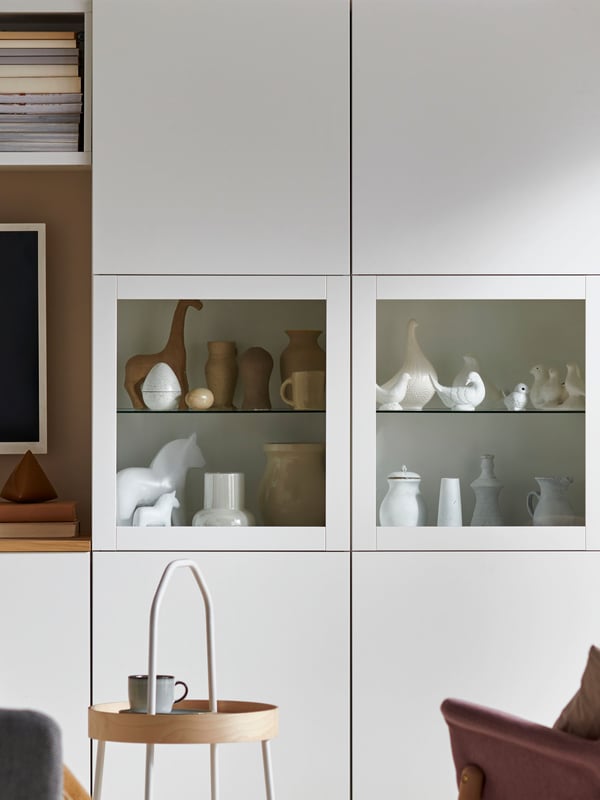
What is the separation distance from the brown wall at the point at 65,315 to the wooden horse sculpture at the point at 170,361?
15.1 inches

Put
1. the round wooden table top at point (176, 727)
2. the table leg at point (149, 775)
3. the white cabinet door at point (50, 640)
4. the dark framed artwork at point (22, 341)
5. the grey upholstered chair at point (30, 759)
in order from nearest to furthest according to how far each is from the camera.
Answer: the grey upholstered chair at point (30, 759) → the round wooden table top at point (176, 727) → the table leg at point (149, 775) → the white cabinet door at point (50, 640) → the dark framed artwork at point (22, 341)

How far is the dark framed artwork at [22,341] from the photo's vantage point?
3.33 metres

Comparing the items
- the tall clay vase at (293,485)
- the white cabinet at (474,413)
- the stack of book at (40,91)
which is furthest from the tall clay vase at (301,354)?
the stack of book at (40,91)

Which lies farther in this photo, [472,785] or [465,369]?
[465,369]

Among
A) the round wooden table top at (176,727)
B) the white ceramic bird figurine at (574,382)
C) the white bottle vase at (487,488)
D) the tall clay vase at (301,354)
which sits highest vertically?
the tall clay vase at (301,354)

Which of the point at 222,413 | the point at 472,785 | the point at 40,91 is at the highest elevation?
the point at 40,91

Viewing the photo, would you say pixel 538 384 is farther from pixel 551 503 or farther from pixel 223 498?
pixel 223 498

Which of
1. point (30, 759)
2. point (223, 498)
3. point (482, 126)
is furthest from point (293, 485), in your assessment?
point (30, 759)

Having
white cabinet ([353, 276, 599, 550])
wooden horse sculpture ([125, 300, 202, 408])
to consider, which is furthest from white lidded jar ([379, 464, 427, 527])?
wooden horse sculpture ([125, 300, 202, 408])

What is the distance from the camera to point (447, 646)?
9.87 ft

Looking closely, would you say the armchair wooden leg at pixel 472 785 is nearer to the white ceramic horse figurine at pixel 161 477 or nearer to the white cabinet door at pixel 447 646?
the white cabinet door at pixel 447 646

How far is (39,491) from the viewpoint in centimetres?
314

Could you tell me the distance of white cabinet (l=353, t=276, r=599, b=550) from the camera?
9.93ft

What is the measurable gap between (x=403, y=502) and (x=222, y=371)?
24.5 inches
